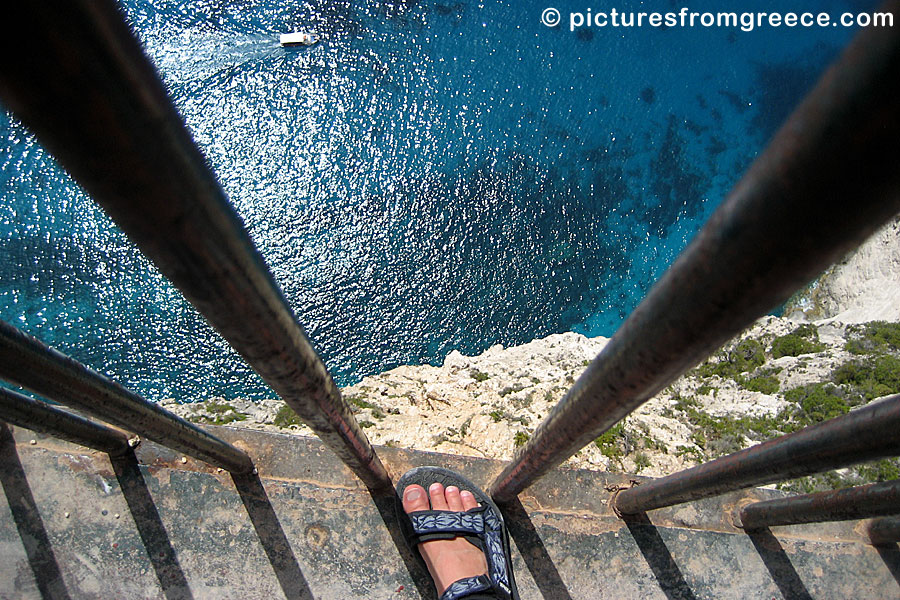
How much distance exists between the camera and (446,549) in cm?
343

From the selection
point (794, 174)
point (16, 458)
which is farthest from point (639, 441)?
point (794, 174)

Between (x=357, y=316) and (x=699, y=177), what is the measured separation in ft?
30.1

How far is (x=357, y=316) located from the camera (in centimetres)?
1259

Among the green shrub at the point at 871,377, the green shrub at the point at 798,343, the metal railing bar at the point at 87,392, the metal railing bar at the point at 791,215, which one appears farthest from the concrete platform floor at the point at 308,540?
the green shrub at the point at 798,343

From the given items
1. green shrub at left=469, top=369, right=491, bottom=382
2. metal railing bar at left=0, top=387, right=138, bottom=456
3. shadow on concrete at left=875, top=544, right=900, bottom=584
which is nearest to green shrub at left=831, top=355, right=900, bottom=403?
shadow on concrete at left=875, top=544, right=900, bottom=584

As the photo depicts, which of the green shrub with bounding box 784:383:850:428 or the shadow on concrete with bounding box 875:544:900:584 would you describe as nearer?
the shadow on concrete with bounding box 875:544:900:584

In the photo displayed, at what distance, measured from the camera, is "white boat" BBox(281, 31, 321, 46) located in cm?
1443

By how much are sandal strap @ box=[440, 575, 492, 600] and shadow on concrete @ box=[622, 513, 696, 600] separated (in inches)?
42.4

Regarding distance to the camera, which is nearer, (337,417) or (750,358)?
(337,417)

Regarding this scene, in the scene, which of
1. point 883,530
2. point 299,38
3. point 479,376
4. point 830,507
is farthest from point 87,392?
point 299,38

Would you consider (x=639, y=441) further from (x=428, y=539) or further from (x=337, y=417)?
(x=337, y=417)

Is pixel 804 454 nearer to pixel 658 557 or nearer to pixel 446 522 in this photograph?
pixel 658 557

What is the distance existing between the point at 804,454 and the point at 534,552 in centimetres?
203

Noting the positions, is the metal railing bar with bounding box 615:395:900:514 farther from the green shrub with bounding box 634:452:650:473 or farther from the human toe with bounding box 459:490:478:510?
the green shrub with bounding box 634:452:650:473
